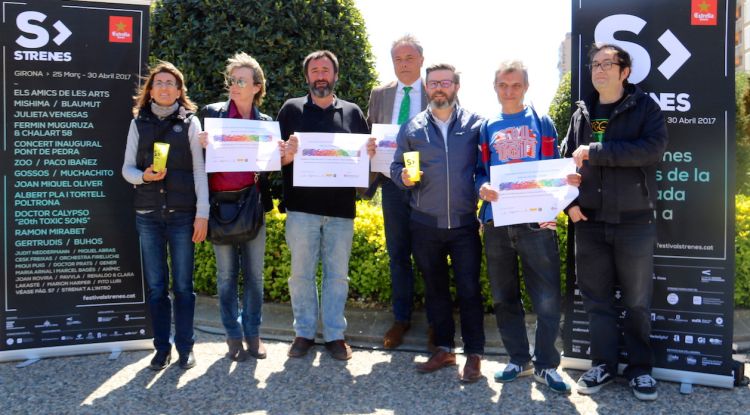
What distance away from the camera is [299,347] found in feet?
15.2

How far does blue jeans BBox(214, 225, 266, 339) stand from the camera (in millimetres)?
4434

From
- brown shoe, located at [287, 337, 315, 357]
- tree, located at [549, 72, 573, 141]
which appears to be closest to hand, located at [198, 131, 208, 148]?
brown shoe, located at [287, 337, 315, 357]

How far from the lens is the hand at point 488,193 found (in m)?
3.78

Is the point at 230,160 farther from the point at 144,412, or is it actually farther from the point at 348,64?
the point at 348,64

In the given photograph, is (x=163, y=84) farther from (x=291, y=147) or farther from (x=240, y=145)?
(x=291, y=147)

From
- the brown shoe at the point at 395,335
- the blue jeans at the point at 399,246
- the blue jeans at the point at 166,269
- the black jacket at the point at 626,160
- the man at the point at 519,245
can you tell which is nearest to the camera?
the black jacket at the point at 626,160

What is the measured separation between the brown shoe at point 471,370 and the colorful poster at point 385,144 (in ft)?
4.88

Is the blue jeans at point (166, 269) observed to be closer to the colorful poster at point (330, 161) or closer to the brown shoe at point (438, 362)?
the colorful poster at point (330, 161)

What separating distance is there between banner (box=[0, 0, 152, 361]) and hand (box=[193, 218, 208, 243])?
2.94ft

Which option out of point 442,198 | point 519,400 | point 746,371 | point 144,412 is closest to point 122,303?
point 144,412

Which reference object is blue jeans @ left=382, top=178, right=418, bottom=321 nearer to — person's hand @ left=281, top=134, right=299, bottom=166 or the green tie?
the green tie

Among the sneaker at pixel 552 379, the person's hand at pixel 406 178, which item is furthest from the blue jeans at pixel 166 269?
the sneaker at pixel 552 379

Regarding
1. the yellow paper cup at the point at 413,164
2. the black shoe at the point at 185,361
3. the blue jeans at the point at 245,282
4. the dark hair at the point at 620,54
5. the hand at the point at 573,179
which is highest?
the dark hair at the point at 620,54

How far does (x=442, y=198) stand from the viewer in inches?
159
